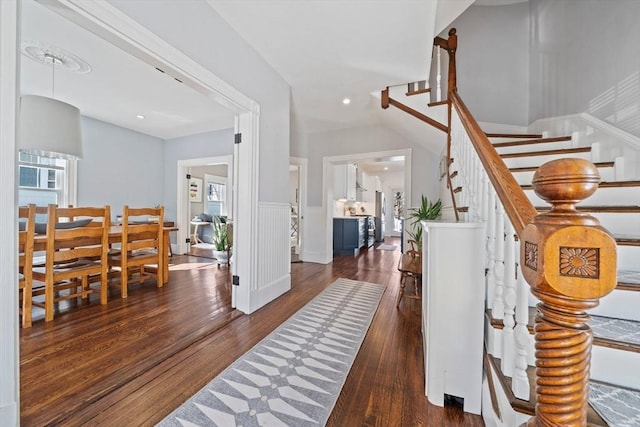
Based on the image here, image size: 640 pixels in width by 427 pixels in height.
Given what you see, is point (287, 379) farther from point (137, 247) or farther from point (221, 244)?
point (221, 244)

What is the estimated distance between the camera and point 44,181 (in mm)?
3979

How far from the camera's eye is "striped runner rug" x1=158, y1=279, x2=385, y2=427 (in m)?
1.18

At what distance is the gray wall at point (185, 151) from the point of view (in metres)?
4.82

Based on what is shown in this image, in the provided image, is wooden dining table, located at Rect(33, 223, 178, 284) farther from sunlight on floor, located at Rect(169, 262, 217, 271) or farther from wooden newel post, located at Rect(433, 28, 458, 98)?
wooden newel post, located at Rect(433, 28, 458, 98)

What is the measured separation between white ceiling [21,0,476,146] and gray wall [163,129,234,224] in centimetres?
63

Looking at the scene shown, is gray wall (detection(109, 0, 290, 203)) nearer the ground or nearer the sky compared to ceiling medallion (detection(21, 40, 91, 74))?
nearer the ground

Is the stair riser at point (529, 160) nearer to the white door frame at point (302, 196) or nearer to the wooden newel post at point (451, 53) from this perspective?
the wooden newel post at point (451, 53)

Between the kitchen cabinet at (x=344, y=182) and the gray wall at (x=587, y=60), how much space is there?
3.35m

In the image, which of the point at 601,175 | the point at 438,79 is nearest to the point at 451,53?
the point at 438,79

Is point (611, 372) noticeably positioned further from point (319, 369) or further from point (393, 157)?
point (393, 157)

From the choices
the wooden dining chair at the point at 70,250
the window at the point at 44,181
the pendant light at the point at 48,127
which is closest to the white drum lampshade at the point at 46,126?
the pendant light at the point at 48,127

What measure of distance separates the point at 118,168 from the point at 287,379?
5.22 meters

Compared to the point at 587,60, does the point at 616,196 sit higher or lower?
lower

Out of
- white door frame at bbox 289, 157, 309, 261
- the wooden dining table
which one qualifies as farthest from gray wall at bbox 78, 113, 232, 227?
the wooden dining table
